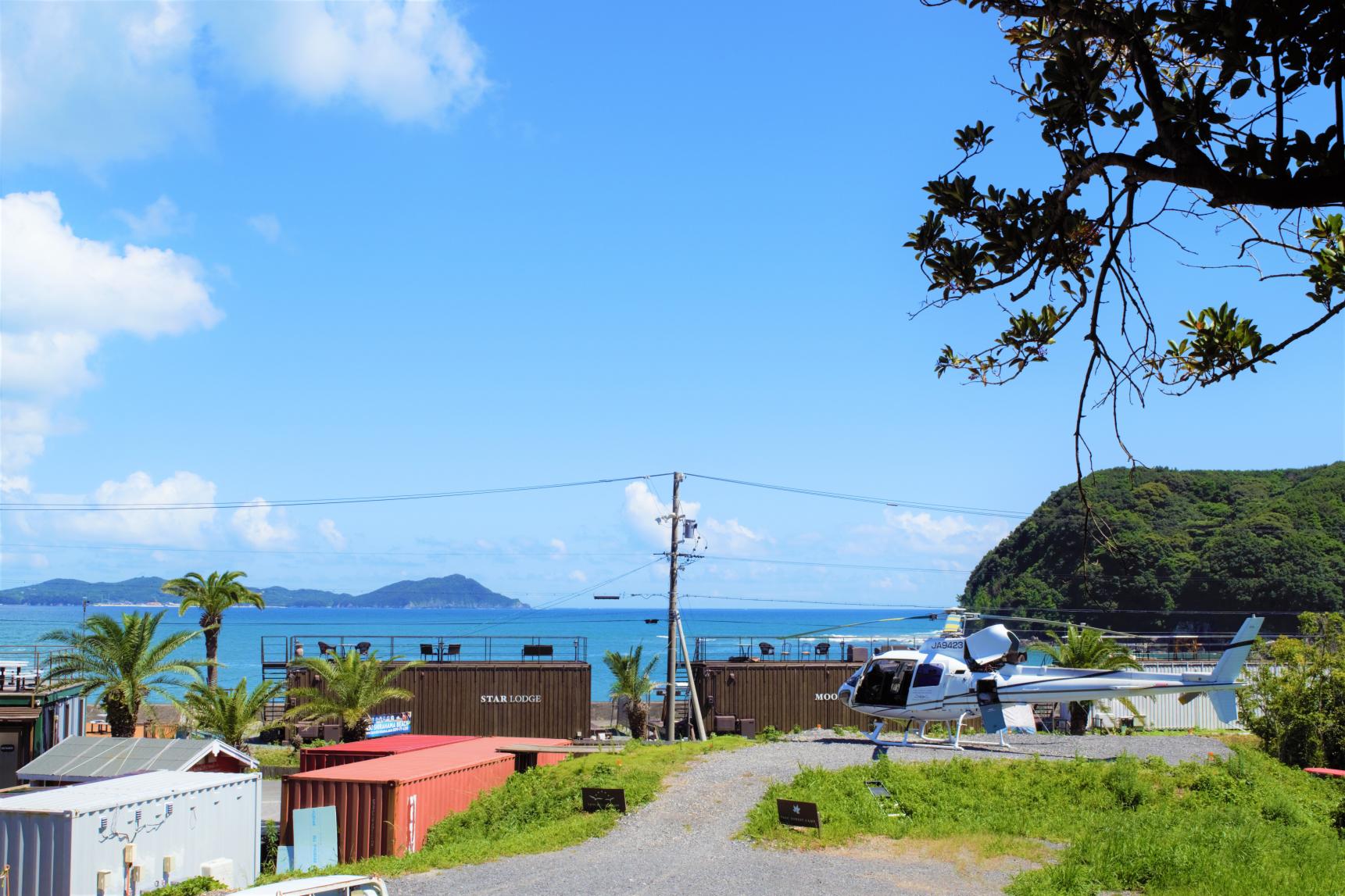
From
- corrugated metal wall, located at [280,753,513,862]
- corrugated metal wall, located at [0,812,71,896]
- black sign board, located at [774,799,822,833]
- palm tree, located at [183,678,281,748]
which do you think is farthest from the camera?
palm tree, located at [183,678,281,748]

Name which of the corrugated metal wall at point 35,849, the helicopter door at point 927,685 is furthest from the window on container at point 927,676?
the corrugated metal wall at point 35,849

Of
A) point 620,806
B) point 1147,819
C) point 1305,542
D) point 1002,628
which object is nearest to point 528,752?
point 620,806

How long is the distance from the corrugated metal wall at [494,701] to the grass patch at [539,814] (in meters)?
9.89

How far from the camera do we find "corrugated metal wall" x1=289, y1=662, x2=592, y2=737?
3812cm

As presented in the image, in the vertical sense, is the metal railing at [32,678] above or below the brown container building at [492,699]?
above

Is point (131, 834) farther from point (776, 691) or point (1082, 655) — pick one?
point (1082, 655)

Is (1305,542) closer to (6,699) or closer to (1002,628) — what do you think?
(1002,628)

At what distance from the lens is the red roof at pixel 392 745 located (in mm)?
28188

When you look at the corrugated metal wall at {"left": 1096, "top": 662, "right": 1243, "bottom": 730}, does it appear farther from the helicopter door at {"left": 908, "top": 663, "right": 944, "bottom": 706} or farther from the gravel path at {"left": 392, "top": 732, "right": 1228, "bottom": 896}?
the gravel path at {"left": 392, "top": 732, "right": 1228, "bottom": 896}

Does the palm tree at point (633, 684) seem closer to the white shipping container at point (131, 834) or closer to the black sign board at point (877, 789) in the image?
the black sign board at point (877, 789)

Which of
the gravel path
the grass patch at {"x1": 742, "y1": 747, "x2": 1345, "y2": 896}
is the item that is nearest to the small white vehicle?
the gravel path

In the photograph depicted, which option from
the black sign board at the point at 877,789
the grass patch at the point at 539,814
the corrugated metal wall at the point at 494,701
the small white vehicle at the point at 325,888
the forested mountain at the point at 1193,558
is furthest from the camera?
the forested mountain at the point at 1193,558

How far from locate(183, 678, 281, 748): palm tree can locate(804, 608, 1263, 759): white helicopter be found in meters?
17.7

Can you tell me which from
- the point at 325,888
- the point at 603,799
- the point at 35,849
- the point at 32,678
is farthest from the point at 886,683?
the point at 32,678
